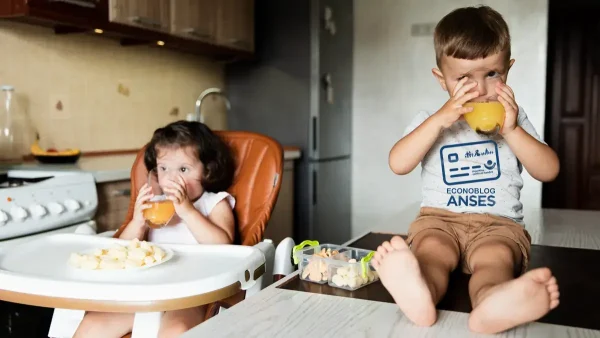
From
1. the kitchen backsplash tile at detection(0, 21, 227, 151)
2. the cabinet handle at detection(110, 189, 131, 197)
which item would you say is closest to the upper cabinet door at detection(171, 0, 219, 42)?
the kitchen backsplash tile at detection(0, 21, 227, 151)

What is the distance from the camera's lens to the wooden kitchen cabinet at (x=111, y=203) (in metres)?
2.08

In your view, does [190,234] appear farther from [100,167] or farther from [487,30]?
[487,30]

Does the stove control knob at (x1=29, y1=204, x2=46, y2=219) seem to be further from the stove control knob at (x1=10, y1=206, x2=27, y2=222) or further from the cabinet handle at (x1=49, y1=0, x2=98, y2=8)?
the cabinet handle at (x1=49, y1=0, x2=98, y2=8)

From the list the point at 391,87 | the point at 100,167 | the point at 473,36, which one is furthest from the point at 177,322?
the point at 391,87

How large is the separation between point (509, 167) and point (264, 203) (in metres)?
0.74

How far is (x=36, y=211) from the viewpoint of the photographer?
175 centimetres

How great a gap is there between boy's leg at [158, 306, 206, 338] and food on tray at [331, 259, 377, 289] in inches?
16.3

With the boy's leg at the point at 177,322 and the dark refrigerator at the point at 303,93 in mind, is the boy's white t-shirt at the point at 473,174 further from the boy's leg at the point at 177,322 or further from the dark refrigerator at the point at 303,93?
the dark refrigerator at the point at 303,93

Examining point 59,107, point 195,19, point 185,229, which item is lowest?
point 185,229

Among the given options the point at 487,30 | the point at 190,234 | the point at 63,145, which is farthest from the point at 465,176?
the point at 63,145

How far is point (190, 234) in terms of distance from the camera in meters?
1.77

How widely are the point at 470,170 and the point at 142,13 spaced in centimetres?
187

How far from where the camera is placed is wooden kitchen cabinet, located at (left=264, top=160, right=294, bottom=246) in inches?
132

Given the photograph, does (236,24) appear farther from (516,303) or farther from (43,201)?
(516,303)
